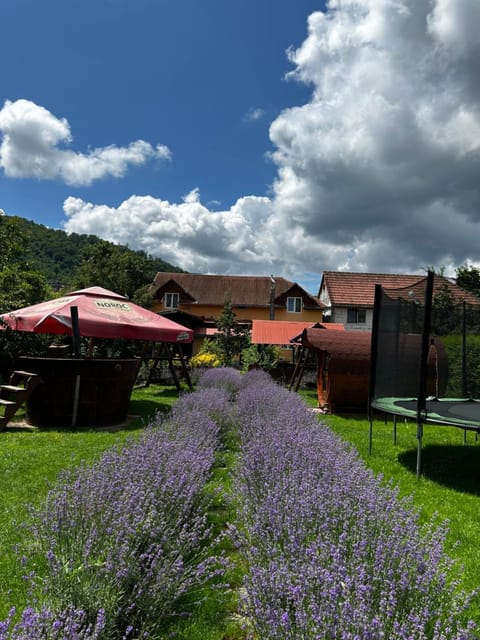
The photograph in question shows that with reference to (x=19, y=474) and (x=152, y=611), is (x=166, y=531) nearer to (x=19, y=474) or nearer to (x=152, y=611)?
(x=152, y=611)

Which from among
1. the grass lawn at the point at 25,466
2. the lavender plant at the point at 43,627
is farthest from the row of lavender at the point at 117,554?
the grass lawn at the point at 25,466

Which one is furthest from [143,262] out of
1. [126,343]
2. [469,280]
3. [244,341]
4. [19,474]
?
Answer: [19,474]

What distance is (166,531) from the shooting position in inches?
94.6

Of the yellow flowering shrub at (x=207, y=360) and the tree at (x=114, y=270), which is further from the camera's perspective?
the tree at (x=114, y=270)

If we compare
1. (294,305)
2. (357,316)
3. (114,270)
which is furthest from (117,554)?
(294,305)

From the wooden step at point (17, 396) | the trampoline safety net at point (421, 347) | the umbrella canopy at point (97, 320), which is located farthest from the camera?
the umbrella canopy at point (97, 320)

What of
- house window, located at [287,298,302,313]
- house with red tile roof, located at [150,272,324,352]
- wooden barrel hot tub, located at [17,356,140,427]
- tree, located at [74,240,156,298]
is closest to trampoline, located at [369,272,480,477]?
wooden barrel hot tub, located at [17,356,140,427]

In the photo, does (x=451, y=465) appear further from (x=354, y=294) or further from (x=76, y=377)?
(x=354, y=294)

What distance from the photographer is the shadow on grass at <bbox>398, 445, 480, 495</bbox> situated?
5.08 m

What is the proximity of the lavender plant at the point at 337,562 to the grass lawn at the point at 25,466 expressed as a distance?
57.1 inches

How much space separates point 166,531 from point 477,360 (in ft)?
26.0

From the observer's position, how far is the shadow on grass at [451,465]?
5.08 m

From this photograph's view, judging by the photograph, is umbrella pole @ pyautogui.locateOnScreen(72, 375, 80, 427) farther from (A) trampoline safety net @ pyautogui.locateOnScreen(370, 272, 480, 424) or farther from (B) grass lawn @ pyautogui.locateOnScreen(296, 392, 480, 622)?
(A) trampoline safety net @ pyautogui.locateOnScreen(370, 272, 480, 424)

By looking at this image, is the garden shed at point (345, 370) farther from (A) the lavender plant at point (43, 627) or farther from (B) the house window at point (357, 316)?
(B) the house window at point (357, 316)
